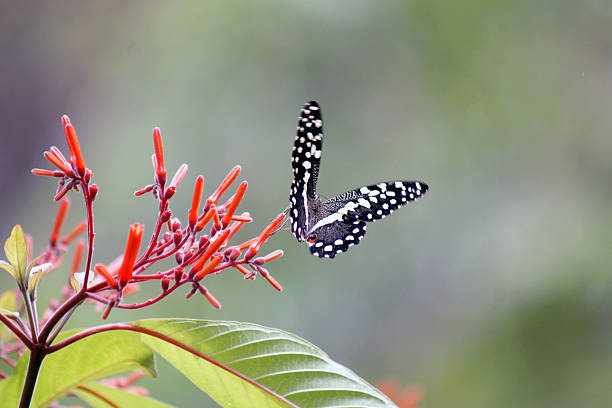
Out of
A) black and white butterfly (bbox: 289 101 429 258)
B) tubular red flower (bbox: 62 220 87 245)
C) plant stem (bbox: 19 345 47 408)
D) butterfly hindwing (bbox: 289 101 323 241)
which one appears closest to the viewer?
plant stem (bbox: 19 345 47 408)

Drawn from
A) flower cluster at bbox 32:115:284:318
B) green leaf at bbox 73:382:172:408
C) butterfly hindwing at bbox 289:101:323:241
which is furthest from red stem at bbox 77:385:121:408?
butterfly hindwing at bbox 289:101:323:241

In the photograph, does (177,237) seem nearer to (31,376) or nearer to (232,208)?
(232,208)

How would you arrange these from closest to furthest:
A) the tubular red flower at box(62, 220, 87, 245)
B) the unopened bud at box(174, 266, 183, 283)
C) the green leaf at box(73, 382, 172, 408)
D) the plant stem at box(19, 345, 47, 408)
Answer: the plant stem at box(19, 345, 47, 408)
the unopened bud at box(174, 266, 183, 283)
the green leaf at box(73, 382, 172, 408)
the tubular red flower at box(62, 220, 87, 245)

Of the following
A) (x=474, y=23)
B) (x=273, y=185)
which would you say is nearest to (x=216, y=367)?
(x=273, y=185)

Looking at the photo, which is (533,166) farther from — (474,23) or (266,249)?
(266,249)

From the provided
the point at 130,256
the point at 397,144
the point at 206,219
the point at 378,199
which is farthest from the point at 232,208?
the point at 397,144

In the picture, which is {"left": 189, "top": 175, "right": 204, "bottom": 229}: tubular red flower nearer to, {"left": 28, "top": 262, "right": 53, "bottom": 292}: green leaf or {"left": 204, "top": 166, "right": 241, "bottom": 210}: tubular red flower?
{"left": 204, "top": 166, "right": 241, "bottom": 210}: tubular red flower
